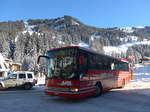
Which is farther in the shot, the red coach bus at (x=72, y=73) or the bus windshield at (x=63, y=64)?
the bus windshield at (x=63, y=64)

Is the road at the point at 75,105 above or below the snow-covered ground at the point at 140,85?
above

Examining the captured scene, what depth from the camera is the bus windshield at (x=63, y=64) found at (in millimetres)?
8773

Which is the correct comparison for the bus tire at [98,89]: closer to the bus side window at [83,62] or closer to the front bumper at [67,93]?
the front bumper at [67,93]

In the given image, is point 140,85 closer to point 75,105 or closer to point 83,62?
point 83,62

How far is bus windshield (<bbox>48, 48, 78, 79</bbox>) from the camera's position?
877cm

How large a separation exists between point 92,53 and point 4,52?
207 feet

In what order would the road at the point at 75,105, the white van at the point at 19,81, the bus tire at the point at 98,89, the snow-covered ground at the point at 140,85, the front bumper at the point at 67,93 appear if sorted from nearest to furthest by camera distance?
the road at the point at 75,105
the front bumper at the point at 67,93
the bus tire at the point at 98,89
the snow-covered ground at the point at 140,85
the white van at the point at 19,81

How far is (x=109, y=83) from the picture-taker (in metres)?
12.6

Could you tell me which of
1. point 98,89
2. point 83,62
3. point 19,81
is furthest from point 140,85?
point 19,81

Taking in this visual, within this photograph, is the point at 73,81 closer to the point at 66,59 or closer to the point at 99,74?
the point at 66,59

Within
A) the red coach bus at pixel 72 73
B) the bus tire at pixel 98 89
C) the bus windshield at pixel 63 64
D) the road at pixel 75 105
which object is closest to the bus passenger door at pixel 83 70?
the red coach bus at pixel 72 73

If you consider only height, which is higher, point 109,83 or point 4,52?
point 4,52

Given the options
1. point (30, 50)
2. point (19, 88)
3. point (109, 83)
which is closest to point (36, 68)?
point (30, 50)

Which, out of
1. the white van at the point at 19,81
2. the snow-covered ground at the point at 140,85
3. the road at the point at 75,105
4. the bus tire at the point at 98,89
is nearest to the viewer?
the road at the point at 75,105
